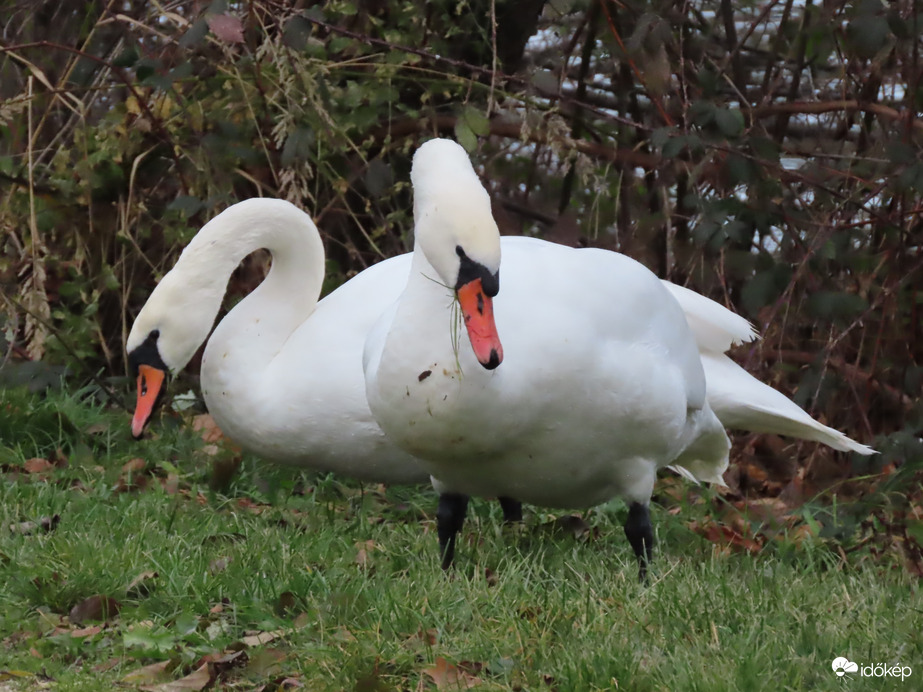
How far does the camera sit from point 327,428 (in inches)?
178

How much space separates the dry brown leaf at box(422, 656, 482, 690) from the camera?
261 cm

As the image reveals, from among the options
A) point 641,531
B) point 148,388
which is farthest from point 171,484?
point 641,531

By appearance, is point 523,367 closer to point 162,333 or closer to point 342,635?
point 342,635

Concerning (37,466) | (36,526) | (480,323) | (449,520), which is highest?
(480,323)

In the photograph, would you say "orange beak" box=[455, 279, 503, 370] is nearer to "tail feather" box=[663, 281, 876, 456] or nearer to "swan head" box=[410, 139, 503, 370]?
"swan head" box=[410, 139, 503, 370]

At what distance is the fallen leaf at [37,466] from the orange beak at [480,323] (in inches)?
99.1

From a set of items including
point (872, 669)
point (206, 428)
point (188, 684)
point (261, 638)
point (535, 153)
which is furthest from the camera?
point (535, 153)

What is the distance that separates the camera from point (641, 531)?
3.89m

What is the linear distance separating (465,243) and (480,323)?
7.4 inches

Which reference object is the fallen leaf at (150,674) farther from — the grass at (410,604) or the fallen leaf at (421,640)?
the fallen leaf at (421,640)

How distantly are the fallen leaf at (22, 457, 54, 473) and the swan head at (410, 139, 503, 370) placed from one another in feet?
7.79

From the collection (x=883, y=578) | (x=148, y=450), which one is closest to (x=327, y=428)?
(x=148, y=450)

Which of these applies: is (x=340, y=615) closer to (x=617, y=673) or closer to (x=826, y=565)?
(x=617, y=673)

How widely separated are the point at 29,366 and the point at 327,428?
1.82 metres
